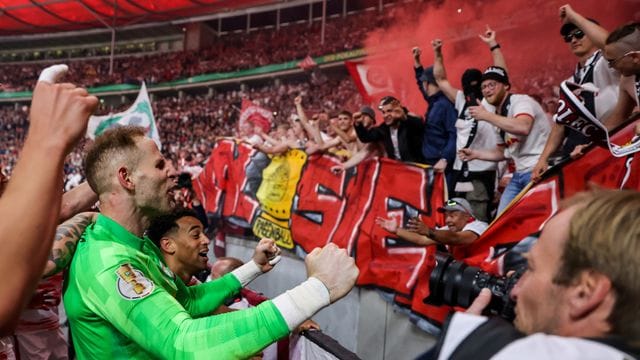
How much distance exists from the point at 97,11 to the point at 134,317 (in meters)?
32.1

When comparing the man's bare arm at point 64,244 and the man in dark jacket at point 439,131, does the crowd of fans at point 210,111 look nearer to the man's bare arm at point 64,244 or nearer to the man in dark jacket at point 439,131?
the man in dark jacket at point 439,131

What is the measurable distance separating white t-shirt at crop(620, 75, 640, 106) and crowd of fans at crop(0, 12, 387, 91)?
16.7 metres

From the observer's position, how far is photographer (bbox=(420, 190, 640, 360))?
0.87m

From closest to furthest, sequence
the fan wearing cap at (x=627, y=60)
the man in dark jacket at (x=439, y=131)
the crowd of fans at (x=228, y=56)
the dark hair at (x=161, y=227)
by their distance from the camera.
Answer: the fan wearing cap at (x=627, y=60) → the dark hair at (x=161, y=227) → the man in dark jacket at (x=439, y=131) → the crowd of fans at (x=228, y=56)

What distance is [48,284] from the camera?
322cm

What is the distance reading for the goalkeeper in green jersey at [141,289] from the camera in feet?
4.98

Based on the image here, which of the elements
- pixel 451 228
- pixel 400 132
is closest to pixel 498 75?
pixel 400 132

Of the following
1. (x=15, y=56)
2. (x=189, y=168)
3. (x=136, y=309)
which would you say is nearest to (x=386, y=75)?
(x=189, y=168)

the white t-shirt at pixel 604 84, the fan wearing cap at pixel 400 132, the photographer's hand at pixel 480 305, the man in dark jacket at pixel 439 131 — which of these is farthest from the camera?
the fan wearing cap at pixel 400 132

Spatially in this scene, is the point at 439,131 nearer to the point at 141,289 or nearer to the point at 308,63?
the point at 141,289

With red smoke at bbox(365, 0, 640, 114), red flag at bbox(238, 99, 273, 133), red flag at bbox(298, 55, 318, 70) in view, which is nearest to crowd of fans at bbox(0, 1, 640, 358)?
red smoke at bbox(365, 0, 640, 114)

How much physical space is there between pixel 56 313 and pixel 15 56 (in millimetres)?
42346

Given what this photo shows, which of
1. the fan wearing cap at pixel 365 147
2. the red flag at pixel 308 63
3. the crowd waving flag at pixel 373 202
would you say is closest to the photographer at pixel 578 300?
the crowd waving flag at pixel 373 202

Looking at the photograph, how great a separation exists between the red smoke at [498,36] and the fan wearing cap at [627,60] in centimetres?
659
